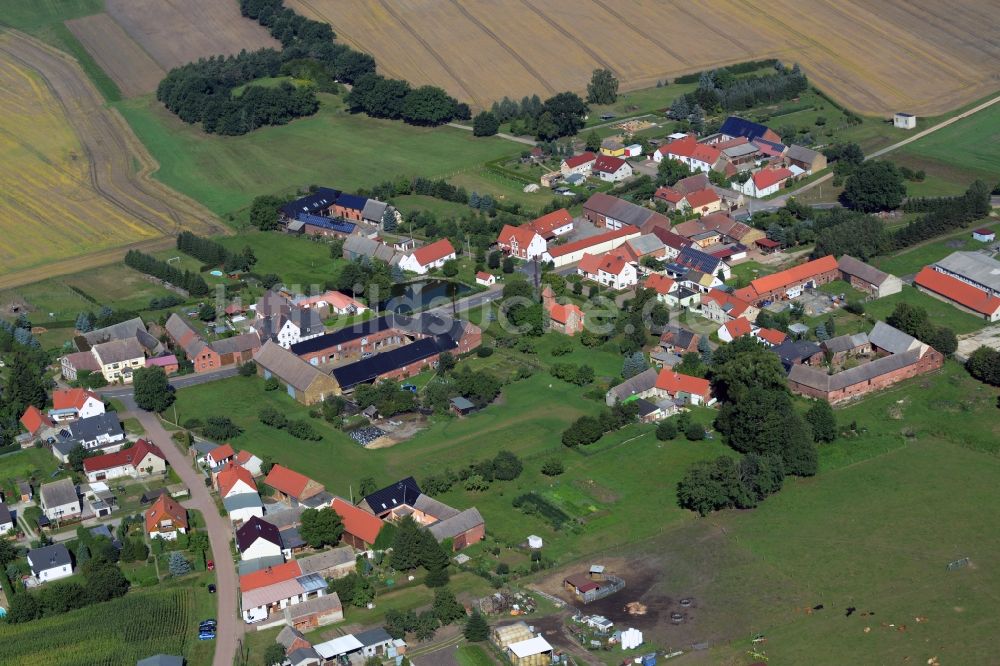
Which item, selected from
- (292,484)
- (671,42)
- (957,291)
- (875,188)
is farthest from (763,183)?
(292,484)

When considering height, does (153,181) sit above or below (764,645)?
below

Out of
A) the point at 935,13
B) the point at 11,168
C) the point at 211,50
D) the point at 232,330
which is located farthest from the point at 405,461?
the point at 935,13

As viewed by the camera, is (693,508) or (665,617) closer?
(665,617)

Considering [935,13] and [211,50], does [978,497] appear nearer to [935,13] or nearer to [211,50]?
[935,13]

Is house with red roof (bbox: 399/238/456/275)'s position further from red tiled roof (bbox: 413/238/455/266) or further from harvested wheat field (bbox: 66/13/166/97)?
harvested wheat field (bbox: 66/13/166/97)

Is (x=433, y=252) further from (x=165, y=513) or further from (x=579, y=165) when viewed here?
(x=165, y=513)
